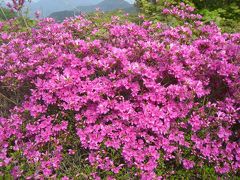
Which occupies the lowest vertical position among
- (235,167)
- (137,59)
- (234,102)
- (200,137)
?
(235,167)

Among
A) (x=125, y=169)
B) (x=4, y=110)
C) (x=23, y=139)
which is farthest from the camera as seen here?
(x=4, y=110)

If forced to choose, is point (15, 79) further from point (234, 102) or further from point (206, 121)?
point (234, 102)

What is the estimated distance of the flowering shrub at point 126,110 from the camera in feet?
13.6

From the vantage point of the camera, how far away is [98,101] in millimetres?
4262

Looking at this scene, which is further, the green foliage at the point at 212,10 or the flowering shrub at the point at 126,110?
the green foliage at the point at 212,10

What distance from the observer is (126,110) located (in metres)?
4.18

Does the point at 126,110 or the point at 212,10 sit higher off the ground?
the point at 126,110

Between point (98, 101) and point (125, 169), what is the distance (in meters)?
0.85

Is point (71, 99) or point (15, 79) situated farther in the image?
point (15, 79)

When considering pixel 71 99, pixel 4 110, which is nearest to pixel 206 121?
pixel 71 99

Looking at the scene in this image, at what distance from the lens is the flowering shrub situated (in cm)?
415

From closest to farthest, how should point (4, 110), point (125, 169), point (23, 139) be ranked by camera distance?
point (125, 169) → point (23, 139) → point (4, 110)

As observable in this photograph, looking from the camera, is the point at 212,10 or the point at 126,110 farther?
the point at 212,10

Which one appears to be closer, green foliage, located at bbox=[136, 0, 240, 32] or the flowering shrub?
the flowering shrub
